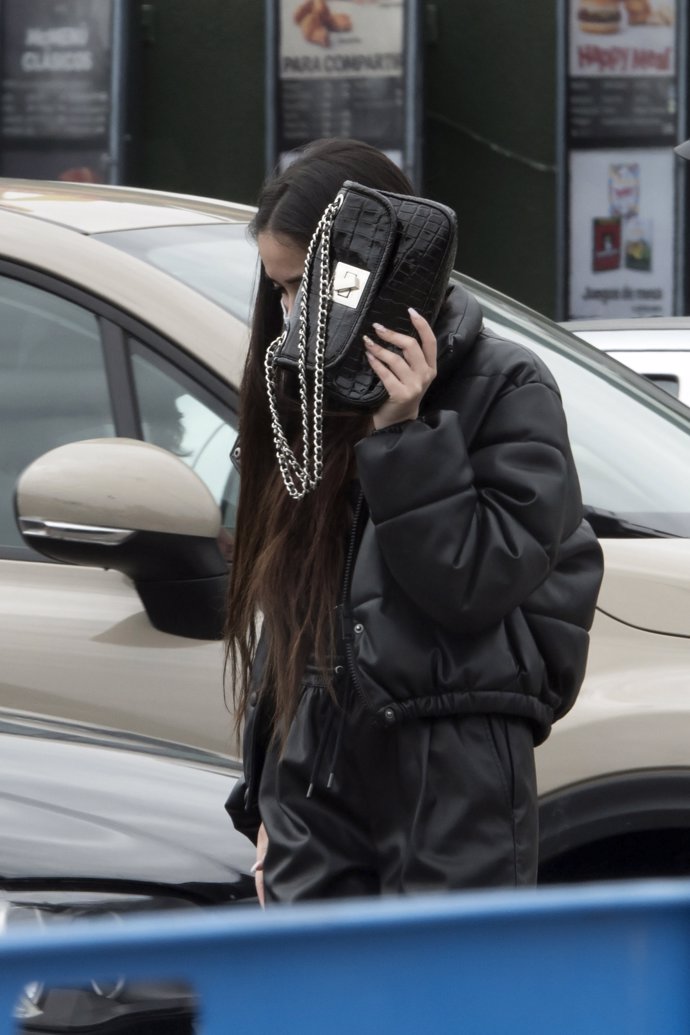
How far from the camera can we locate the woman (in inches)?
67.6

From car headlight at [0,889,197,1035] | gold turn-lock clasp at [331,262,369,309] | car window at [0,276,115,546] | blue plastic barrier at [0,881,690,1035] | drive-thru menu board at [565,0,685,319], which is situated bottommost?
car headlight at [0,889,197,1035]

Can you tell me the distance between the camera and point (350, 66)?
1122 cm

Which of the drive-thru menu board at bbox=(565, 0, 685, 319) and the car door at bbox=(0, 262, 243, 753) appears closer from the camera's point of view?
the car door at bbox=(0, 262, 243, 753)

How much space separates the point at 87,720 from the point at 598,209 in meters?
9.68

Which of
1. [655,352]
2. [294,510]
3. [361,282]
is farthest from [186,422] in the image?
[655,352]

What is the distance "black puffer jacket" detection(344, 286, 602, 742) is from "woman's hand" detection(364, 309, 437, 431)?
0.08ft

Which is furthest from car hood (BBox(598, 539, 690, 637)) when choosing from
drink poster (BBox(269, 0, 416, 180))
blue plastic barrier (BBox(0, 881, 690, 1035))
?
drink poster (BBox(269, 0, 416, 180))

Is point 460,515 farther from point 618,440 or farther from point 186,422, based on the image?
point 618,440

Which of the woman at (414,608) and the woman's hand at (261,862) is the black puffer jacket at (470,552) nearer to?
the woman at (414,608)

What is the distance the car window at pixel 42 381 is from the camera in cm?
268

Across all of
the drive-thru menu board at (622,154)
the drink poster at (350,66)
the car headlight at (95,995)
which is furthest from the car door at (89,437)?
the drive-thru menu board at (622,154)

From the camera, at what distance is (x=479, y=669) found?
1.73 metres

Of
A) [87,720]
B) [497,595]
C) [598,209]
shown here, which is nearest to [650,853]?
[87,720]

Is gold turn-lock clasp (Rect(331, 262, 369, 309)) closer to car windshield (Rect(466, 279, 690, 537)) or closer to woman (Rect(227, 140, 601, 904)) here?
woman (Rect(227, 140, 601, 904))
